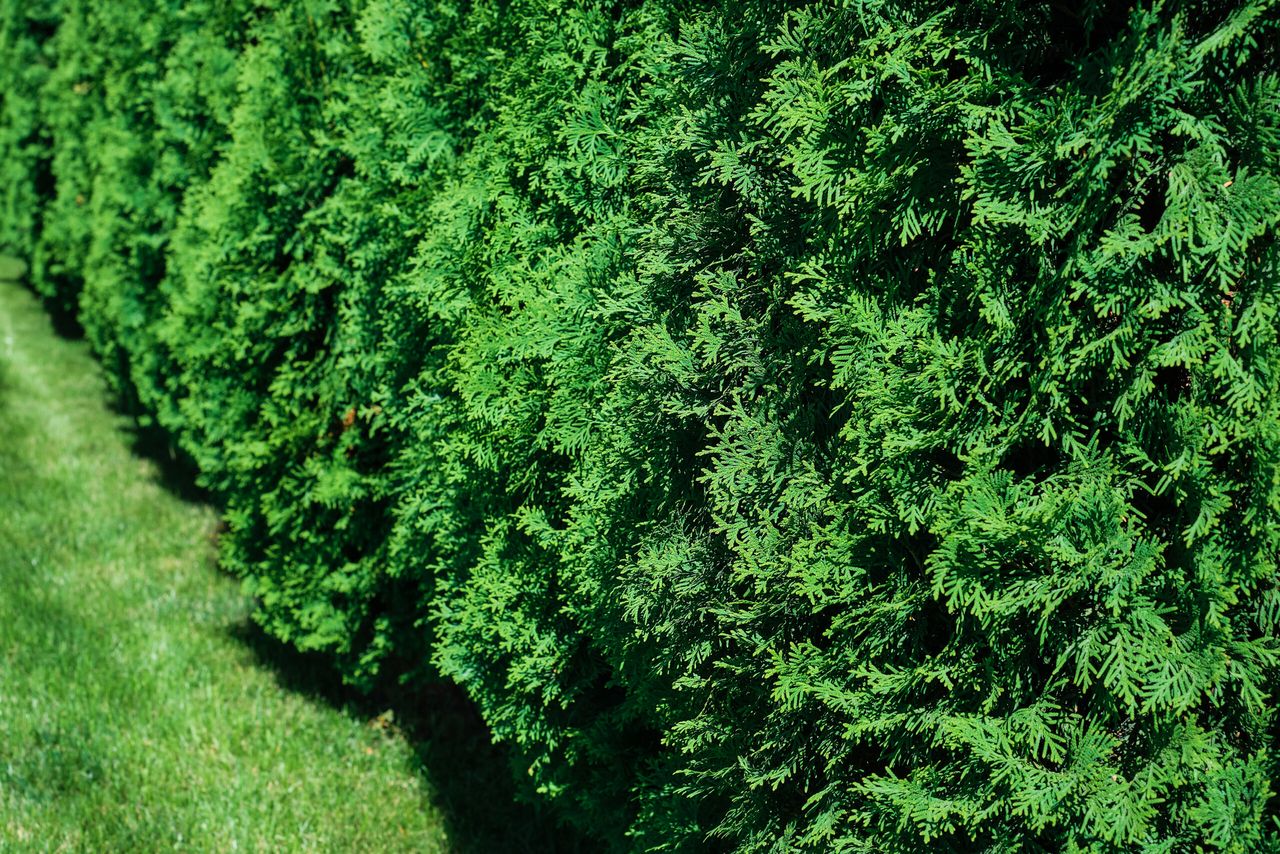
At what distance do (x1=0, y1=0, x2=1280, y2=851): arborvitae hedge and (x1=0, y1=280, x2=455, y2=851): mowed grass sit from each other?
108 centimetres

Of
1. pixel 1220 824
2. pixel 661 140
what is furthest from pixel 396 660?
pixel 1220 824

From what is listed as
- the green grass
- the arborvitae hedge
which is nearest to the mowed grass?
the green grass

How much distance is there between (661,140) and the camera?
2.79 m

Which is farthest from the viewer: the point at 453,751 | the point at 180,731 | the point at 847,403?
the point at 453,751

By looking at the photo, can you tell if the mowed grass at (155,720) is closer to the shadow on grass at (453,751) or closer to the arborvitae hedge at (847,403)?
the shadow on grass at (453,751)

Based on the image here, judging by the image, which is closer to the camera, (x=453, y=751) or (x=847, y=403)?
(x=847, y=403)

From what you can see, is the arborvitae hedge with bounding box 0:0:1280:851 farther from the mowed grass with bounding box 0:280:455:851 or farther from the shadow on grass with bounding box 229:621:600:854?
the mowed grass with bounding box 0:280:455:851

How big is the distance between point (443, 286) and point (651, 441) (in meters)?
1.42

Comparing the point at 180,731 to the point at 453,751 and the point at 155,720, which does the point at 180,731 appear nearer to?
the point at 155,720

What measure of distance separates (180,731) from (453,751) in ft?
4.14

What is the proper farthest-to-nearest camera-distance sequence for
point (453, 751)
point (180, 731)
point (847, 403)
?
point (453, 751), point (180, 731), point (847, 403)

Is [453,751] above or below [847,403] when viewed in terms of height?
below

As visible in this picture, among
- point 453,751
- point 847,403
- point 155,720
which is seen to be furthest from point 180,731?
point 847,403

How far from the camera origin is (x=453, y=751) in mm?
5074
